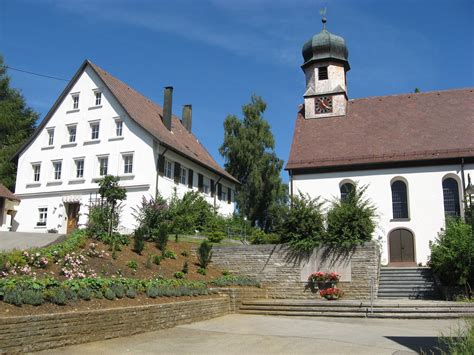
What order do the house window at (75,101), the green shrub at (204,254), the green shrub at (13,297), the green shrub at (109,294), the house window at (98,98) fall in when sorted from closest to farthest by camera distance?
the green shrub at (13,297) < the green shrub at (109,294) < the green shrub at (204,254) < the house window at (98,98) < the house window at (75,101)

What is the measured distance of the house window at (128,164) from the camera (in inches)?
1189

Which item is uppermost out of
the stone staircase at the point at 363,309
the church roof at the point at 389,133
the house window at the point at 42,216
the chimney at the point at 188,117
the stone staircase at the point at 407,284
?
the chimney at the point at 188,117

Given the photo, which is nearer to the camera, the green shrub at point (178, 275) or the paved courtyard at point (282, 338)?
the paved courtyard at point (282, 338)

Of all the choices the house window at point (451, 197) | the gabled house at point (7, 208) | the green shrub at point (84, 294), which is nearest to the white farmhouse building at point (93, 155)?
the gabled house at point (7, 208)

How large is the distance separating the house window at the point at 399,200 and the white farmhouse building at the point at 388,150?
0.18 ft

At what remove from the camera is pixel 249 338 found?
35.8 ft

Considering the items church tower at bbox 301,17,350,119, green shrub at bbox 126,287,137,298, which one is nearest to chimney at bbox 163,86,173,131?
church tower at bbox 301,17,350,119

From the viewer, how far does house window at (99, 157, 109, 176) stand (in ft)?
101

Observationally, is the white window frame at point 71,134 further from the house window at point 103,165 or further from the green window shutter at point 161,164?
the green window shutter at point 161,164

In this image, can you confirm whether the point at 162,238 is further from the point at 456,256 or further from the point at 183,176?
the point at 183,176

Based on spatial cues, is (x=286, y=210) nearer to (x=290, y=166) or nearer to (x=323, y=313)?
(x=323, y=313)

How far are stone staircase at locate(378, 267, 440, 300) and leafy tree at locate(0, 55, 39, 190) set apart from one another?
103ft

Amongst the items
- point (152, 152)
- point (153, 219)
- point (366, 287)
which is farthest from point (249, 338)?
point (152, 152)

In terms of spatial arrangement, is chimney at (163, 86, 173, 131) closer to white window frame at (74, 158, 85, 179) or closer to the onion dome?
white window frame at (74, 158, 85, 179)
